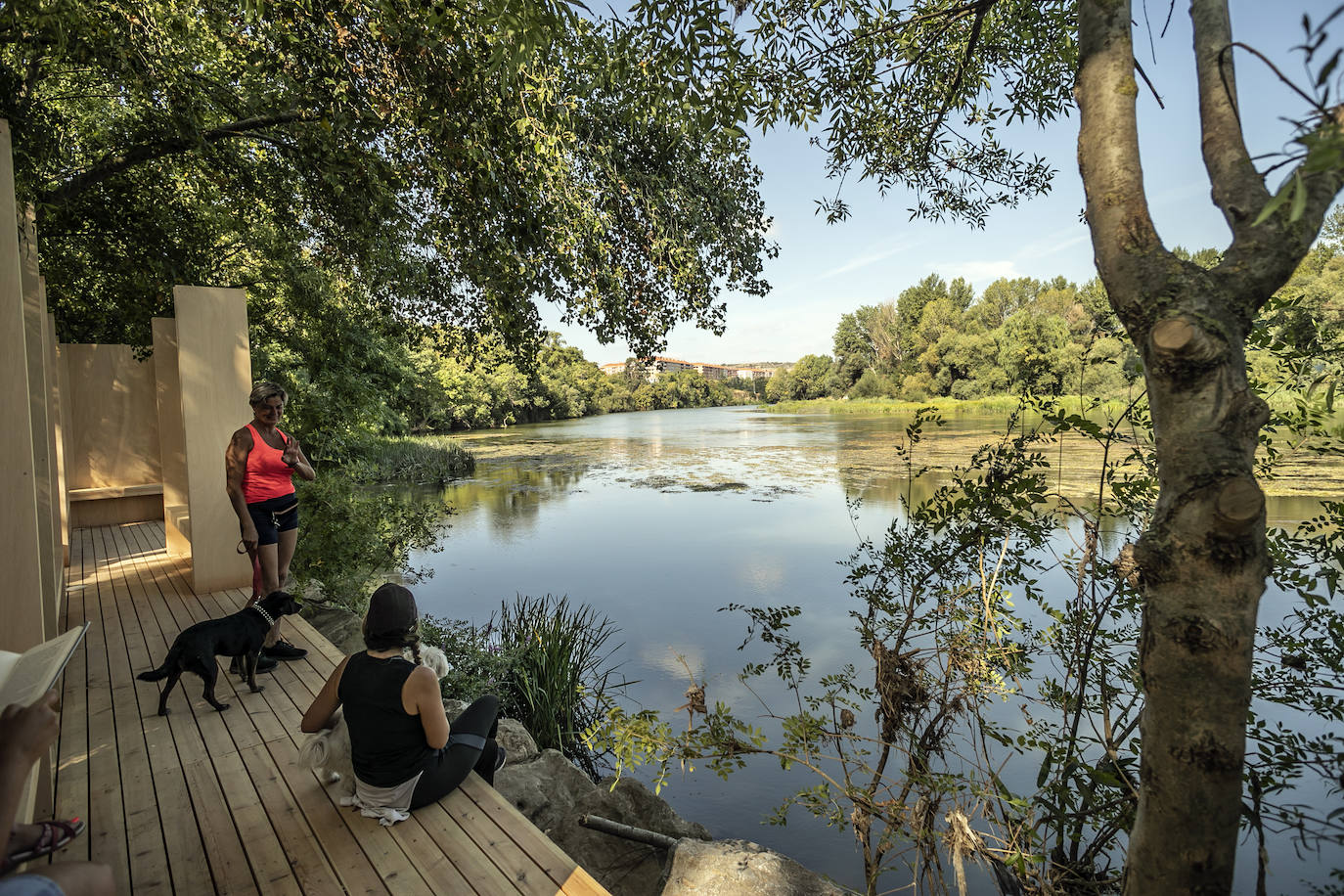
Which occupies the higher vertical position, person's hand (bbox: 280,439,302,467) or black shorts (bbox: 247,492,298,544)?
person's hand (bbox: 280,439,302,467)

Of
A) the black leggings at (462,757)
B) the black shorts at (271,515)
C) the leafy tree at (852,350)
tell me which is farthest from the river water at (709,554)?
the leafy tree at (852,350)

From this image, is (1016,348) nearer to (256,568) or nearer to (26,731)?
(26,731)

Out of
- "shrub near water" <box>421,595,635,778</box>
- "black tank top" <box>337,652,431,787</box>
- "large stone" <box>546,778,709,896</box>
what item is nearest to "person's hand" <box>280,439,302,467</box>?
"black tank top" <box>337,652,431,787</box>

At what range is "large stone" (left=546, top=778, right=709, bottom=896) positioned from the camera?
2945 millimetres

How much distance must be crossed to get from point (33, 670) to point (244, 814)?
1.03 metres

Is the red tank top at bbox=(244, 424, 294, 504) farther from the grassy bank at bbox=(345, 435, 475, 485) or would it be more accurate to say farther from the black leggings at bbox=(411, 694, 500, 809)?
the grassy bank at bbox=(345, 435, 475, 485)

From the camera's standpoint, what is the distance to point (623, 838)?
3.05 meters

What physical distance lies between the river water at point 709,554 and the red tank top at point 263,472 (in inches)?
84.8

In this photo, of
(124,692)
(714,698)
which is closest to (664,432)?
(714,698)

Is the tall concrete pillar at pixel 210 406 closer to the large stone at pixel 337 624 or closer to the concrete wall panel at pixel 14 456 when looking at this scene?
the large stone at pixel 337 624

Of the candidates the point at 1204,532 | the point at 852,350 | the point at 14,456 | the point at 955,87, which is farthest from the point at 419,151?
the point at 852,350

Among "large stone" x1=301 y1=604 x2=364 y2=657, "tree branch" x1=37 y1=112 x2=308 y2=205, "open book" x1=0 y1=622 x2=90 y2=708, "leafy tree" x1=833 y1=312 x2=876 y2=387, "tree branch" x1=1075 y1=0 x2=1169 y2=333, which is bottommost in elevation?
"large stone" x1=301 y1=604 x2=364 y2=657

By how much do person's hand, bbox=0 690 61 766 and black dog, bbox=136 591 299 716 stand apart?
1.66 metres

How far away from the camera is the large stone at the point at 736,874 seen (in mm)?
2346
